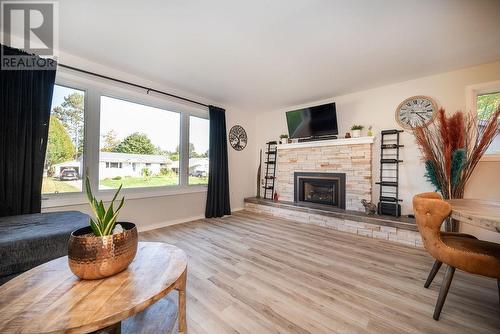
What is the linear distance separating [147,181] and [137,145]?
610 millimetres

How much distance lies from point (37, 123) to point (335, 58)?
358 cm

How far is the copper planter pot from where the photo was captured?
92 centimetres

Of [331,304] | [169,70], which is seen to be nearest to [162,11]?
[169,70]

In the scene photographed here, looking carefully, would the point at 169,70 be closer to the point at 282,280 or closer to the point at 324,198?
the point at 282,280

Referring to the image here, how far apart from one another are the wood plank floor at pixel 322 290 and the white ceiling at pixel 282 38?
2405 mm

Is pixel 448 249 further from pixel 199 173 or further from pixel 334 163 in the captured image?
pixel 199 173

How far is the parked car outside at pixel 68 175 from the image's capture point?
250cm

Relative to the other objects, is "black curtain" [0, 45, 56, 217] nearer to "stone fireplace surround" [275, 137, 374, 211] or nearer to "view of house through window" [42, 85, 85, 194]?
"view of house through window" [42, 85, 85, 194]

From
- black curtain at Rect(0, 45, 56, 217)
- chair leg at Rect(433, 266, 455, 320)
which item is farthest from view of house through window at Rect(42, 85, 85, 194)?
chair leg at Rect(433, 266, 455, 320)

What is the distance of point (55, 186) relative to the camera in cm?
245

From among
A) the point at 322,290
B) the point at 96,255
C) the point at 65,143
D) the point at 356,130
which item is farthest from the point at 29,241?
the point at 356,130

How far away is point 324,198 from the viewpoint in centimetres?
392

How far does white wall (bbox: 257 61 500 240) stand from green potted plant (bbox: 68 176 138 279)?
366cm

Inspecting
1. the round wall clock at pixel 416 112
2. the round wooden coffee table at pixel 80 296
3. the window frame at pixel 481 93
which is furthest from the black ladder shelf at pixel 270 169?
the round wooden coffee table at pixel 80 296
